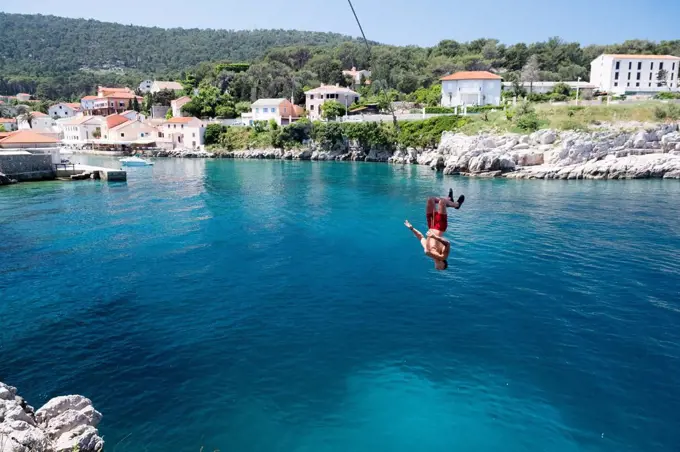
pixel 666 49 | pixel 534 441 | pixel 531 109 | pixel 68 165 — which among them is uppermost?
pixel 666 49

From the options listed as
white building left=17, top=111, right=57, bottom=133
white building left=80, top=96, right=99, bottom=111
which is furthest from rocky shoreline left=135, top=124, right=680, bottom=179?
white building left=80, top=96, right=99, bottom=111

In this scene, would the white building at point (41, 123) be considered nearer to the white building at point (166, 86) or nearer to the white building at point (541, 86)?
the white building at point (166, 86)

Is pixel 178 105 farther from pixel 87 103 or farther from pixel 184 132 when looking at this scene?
pixel 87 103

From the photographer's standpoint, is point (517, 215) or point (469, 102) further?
point (469, 102)

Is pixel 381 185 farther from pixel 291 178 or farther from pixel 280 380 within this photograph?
pixel 280 380

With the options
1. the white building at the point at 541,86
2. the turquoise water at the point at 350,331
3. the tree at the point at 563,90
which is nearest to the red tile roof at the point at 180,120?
the white building at the point at 541,86

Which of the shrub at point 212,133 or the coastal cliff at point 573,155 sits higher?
the shrub at point 212,133

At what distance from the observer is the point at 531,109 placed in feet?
194

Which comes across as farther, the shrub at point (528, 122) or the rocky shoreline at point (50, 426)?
the shrub at point (528, 122)

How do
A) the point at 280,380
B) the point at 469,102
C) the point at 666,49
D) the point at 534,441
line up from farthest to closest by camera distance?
the point at 666,49, the point at 469,102, the point at 280,380, the point at 534,441

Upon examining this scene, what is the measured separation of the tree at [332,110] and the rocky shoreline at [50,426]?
71.5 meters

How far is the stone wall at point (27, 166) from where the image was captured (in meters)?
49.0

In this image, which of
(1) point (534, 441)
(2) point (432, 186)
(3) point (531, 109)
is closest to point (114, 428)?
(1) point (534, 441)

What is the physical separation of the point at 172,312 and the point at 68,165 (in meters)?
46.0
